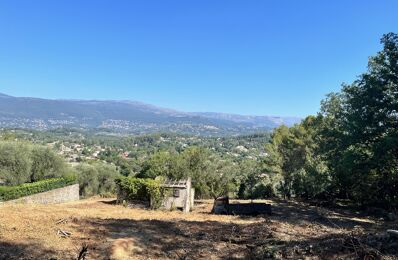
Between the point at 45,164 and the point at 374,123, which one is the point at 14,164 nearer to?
the point at 45,164

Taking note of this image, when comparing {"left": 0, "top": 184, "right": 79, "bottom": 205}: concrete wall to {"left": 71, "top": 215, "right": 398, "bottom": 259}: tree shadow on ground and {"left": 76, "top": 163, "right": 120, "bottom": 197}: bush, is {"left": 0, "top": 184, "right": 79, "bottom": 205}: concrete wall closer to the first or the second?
{"left": 76, "top": 163, "right": 120, "bottom": 197}: bush

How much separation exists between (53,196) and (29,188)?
274cm

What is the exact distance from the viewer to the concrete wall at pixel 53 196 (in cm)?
2791

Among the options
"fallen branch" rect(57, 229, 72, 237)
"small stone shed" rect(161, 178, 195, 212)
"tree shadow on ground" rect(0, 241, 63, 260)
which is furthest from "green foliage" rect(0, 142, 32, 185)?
"tree shadow on ground" rect(0, 241, 63, 260)

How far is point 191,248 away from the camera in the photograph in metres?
9.60

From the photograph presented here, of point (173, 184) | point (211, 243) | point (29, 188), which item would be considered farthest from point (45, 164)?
point (211, 243)

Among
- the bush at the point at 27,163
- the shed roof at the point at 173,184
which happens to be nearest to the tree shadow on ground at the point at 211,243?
the shed roof at the point at 173,184

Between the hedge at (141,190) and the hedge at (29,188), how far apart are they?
9.43m

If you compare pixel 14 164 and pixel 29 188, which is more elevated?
pixel 29 188

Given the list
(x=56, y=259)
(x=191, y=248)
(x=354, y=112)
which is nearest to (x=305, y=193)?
(x=354, y=112)

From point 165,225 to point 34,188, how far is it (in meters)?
19.8

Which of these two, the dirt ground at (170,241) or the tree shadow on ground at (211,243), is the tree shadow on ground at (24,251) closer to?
the dirt ground at (170,241)

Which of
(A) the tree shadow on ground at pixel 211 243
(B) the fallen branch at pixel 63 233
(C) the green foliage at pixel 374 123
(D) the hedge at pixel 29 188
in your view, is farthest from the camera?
(D) the hedge at pixel 29 188

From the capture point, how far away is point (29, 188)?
28250mm
